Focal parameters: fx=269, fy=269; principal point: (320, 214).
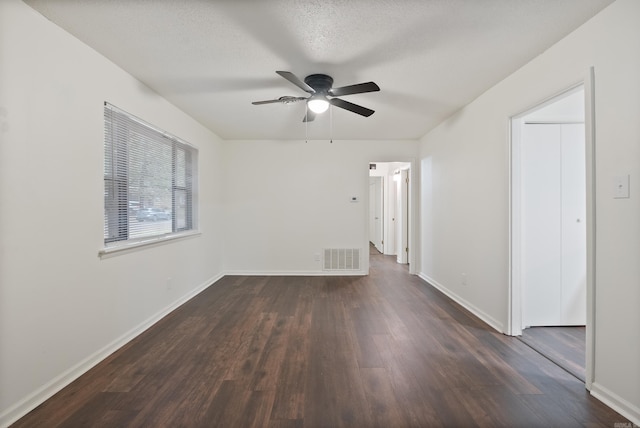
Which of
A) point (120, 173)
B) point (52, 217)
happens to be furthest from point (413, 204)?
point (52, 217)

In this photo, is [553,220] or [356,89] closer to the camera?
[356,89]

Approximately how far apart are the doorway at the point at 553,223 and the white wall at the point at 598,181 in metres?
0.25

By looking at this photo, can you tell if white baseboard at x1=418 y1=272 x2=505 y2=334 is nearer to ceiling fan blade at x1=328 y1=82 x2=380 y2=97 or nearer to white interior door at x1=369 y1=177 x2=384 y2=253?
ceiling fan blade at x1=328 y1=82 x2=380 y2=97

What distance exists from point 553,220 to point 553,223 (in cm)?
3

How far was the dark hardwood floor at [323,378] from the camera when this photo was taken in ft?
5.00

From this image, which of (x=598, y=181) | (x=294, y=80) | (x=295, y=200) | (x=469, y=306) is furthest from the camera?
(x=295, y=200)

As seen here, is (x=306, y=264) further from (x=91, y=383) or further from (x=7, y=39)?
(x=7, y=39)

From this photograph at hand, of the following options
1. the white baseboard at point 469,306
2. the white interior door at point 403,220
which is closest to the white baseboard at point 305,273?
the white baseboard at point 469,306

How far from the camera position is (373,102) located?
306cm

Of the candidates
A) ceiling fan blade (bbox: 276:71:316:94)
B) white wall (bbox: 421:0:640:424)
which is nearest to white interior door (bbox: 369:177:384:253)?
white wall (bbox: 421:0:640:424)

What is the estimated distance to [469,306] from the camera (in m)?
3.14

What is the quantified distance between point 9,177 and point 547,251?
4.17 m

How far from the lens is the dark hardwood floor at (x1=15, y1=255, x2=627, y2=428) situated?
60.0 inches

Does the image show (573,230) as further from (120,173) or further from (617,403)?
(120,173)
